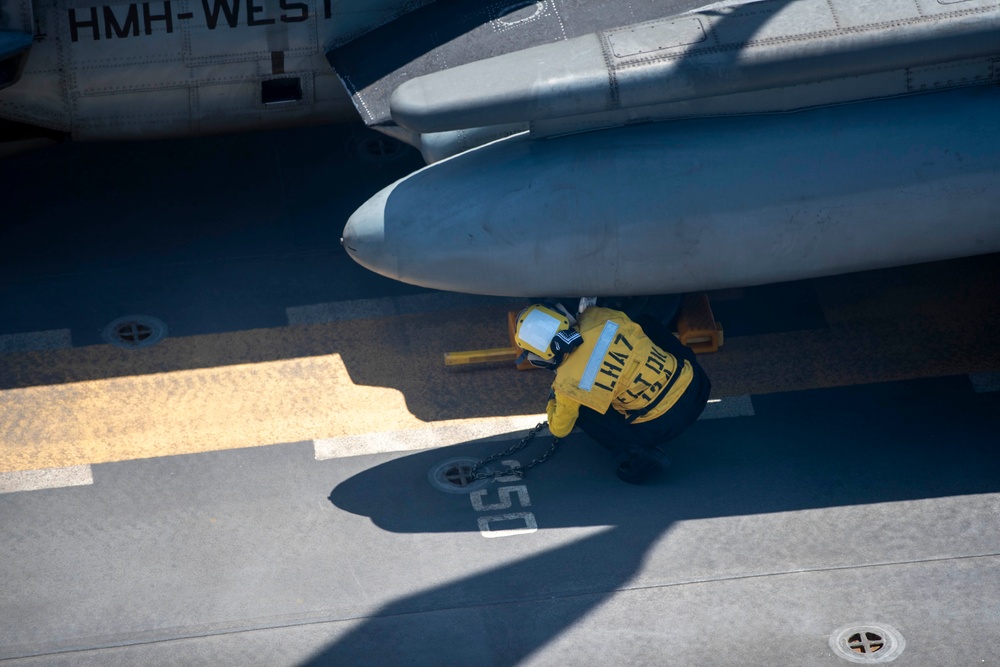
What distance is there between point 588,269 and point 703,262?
0.78m

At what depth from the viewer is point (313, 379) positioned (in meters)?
8.74

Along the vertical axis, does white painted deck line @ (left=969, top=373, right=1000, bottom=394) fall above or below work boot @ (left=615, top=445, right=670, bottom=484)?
above

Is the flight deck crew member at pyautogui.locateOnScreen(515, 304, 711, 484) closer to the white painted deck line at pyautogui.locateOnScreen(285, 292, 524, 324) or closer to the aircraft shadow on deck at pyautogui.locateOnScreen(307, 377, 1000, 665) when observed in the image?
the aircraft shadow on deck at pyautogui.locateOnScreen(307, 377, 1000, 665)

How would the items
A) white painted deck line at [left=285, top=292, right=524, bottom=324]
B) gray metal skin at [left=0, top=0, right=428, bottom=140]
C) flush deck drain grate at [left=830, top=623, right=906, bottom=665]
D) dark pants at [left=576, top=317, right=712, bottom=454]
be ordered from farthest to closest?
white painted deck line at [left=285, top=292, right=524, bottom=324], gray metal skin at [left=0, top=0, right=428, bottom=140], dark pants at [left=576, top=317, right=712, bottom=454], flush deck drain grate at [left=830, top=623, right=906, bottom=665]

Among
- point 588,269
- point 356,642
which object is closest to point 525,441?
point 588,269

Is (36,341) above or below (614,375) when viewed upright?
below

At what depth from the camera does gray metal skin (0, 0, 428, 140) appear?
867 cm

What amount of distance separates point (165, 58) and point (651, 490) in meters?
4.90

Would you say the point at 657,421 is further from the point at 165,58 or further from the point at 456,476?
the point at 165,58

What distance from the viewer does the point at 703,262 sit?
7.84m

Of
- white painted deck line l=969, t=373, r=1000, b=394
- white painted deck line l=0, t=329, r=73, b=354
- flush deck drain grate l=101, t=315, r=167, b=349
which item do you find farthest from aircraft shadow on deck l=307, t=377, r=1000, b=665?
white painted deck line l=0, t=329, r=73, b=354

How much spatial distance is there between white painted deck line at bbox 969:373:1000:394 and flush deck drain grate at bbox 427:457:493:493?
3.61m

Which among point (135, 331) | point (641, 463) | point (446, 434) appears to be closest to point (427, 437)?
point (446, 434)

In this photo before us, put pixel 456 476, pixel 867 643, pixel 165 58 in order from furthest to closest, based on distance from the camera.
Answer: pixel 165 58 → pixel 456 476 → pixel 867 643
